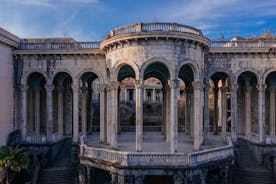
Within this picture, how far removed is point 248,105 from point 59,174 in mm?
17853

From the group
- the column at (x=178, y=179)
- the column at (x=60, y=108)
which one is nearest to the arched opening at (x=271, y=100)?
the column at (x=178, y=179)

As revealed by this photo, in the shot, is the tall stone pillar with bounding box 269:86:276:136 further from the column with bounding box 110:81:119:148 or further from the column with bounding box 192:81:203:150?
the column with bounding box 110:81:119:148

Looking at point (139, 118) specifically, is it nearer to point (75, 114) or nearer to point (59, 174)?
point (75, 114)

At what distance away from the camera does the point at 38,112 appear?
23906 millimetres

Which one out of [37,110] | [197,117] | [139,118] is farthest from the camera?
[37,110]

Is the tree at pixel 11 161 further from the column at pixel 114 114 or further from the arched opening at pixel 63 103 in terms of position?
the arched opening at pixel 63 103

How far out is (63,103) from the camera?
86.6 feet

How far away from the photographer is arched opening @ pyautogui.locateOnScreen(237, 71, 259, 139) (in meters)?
23.2

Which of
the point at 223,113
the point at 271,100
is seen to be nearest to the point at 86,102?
the point at 223,113

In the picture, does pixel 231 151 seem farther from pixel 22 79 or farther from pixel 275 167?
pixel 22 79

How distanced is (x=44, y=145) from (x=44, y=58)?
767 centimetres

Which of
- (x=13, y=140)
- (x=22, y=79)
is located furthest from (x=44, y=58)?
(x=13, y=140)

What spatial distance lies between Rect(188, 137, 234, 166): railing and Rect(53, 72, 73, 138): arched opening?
14.6 m

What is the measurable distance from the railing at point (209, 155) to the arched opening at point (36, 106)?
14.8 meters
